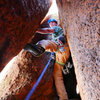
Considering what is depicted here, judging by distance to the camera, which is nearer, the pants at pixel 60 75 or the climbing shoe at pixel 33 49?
the climbing shoe at pixel 33 49

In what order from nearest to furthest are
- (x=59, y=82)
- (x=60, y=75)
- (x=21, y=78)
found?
(x=21, y=78), (x=59, y=82), (x=60, y=75)

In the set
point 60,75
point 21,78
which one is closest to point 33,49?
point 21,78

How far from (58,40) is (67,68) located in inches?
60.7

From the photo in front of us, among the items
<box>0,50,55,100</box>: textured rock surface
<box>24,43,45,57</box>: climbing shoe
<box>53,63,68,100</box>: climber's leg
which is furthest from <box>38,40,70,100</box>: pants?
<box>24,43,45,57</box>: climbing shoe

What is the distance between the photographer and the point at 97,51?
647 millimetres

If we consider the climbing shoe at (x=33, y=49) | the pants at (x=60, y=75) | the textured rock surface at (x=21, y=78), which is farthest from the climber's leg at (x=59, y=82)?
the climbing shoe at (x=33, y=49)

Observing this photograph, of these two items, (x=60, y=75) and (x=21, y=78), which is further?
(x=60, y=75)

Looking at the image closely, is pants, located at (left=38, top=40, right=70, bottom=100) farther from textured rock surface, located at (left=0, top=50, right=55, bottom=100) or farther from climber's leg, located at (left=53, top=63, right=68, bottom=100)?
textured rock surface, located at (left=0, top=50, right=55, bottom=100)

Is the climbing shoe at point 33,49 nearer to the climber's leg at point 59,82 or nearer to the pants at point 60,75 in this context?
the pants at point 60,75

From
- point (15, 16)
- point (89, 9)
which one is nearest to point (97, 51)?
point (89, 9)

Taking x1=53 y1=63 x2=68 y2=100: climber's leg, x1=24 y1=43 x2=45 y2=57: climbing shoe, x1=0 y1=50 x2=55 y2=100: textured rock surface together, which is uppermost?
x1=24 y1=43 x2=45 y2=57: climbing shoe

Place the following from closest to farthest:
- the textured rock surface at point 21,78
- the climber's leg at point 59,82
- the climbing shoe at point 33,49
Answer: the climbing shoe at point 33,49 < the textured rock surface at point 21,78 < the climber's leg at point 59,82

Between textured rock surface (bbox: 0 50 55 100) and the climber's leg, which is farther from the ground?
textured rock surface (bbox: 0 50 55 100)

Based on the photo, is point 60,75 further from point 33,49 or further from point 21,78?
point 33,49
